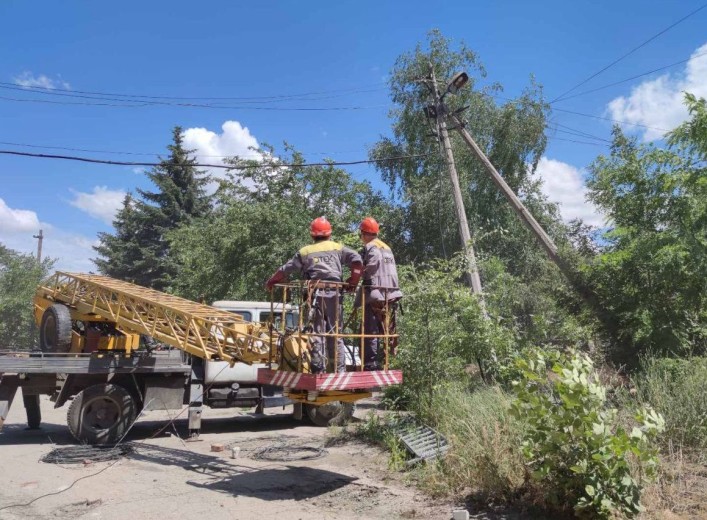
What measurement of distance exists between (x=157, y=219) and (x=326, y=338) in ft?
108

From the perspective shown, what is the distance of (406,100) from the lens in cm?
2762

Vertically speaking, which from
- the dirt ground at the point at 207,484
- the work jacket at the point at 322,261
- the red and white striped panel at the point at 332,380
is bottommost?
the dirt ground at the point at 207,484

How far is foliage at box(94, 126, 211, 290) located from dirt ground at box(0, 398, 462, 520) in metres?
27.7

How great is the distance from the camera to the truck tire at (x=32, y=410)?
1055cm

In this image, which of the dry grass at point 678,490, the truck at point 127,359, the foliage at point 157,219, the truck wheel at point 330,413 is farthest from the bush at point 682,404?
the foliage at point 157,219

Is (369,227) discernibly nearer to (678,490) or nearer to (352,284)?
(352,284)

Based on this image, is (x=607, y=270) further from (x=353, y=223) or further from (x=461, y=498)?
(x=353, y=223)

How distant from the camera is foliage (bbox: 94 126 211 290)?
36.6 metres

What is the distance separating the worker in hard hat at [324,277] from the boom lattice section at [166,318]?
1665 mm

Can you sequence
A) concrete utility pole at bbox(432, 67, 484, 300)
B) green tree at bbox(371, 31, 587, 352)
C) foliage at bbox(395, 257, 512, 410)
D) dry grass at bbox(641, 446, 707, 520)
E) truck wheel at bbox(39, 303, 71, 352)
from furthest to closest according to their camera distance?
green tree at bbox(371, 31, 587, 352) → concrete utility pole at bbox(432, 67, 484, 300) → truck wheel at bbox(39, 303, 71, 352) → foliage at bbox(395, 257, 512, 410) → dry grass at bbox(641, 446, 707, 520)

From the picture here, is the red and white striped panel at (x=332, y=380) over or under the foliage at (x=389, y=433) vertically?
over

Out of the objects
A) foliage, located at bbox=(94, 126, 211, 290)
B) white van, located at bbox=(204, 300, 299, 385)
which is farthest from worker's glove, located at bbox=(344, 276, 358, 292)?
foliage, located at bbox=(94, 126, 211, 290)

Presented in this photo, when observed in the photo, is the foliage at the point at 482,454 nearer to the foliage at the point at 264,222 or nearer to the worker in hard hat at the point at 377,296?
the worker in hard hat at the point at 377,296

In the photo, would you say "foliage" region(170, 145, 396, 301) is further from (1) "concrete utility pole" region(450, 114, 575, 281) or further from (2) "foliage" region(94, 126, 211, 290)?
(2) "foliage" region(94, 126, 211, 290)
